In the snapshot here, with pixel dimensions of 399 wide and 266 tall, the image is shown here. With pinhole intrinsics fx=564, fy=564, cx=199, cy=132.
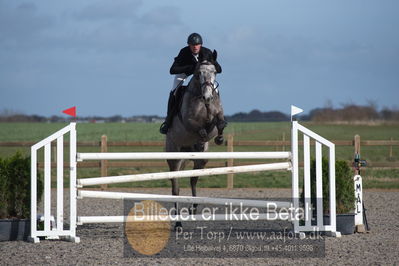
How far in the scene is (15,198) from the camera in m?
6.43

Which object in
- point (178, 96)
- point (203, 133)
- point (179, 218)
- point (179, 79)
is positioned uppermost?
point (179, 79)

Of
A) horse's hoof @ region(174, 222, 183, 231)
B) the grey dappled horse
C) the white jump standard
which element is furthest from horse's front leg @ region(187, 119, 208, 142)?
horse's hoof @ region(174, 222, 183, 231)

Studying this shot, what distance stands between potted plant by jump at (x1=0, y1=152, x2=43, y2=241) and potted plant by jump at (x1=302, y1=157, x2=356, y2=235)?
10.8ft

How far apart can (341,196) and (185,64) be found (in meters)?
2.58

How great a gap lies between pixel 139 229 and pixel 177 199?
0.89m

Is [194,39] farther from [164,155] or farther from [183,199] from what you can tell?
[183,199]

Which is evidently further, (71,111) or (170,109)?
(170,109)

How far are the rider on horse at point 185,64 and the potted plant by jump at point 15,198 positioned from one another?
79.8 inches

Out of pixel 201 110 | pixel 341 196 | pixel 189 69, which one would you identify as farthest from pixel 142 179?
pixel 341 196

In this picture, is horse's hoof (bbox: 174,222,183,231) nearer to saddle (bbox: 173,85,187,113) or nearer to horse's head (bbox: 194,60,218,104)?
saddle (bbox: 173,85,187,113)

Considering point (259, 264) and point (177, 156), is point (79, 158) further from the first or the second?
point (259, 264)

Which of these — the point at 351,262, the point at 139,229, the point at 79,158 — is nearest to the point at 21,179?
the point at 79,158

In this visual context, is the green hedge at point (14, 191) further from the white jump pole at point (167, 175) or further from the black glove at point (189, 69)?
the black glove at point (189, 69)

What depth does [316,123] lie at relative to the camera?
56.5 meters
